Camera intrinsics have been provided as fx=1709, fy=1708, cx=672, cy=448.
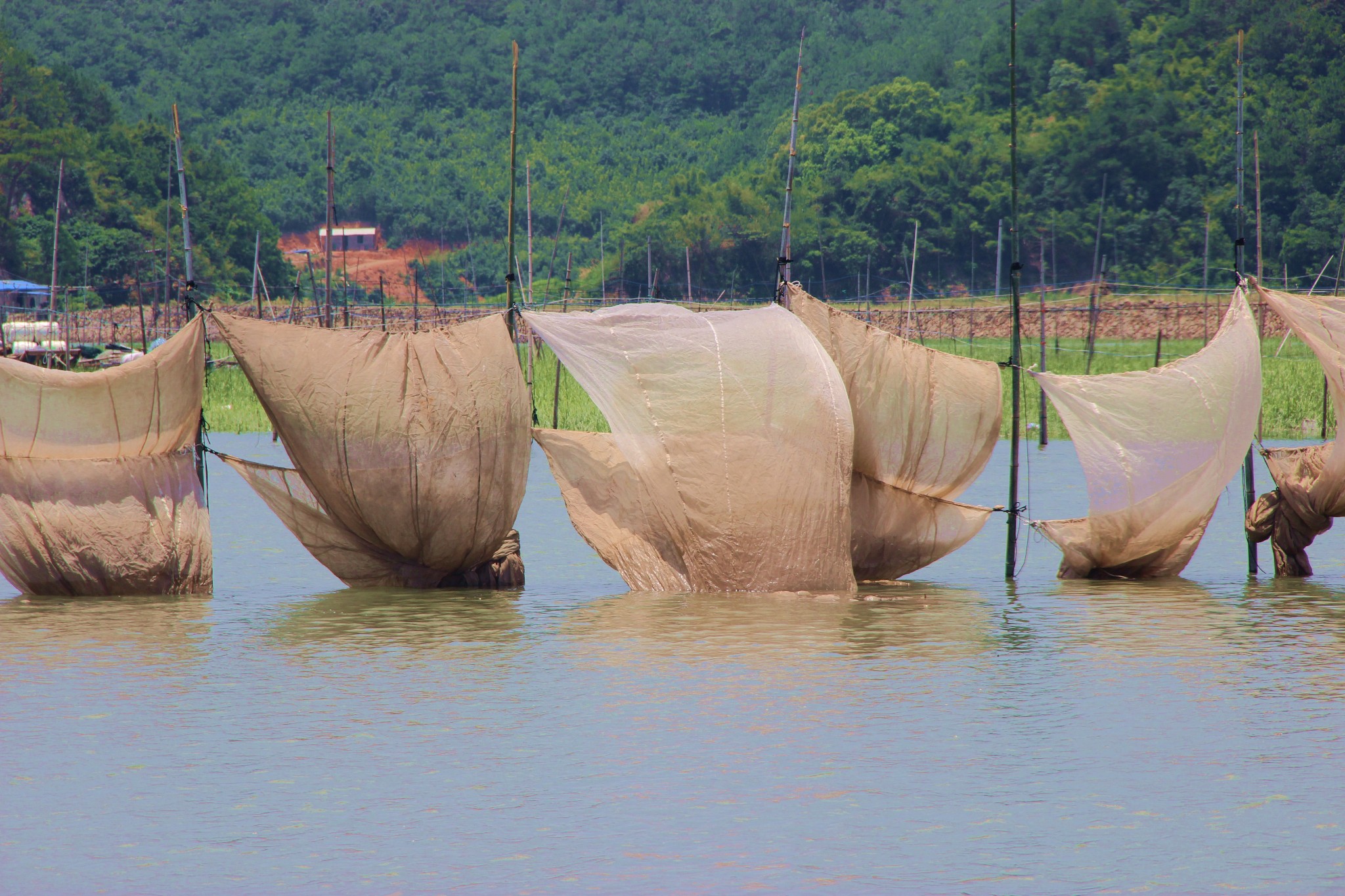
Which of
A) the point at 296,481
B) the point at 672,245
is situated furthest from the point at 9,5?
the point at 296,481

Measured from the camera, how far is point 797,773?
752 centimetres

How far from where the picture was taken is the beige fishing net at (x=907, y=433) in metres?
12.1

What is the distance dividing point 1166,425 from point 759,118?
265ft

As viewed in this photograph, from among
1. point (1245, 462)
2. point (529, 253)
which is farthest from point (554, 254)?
point (1245, 462)

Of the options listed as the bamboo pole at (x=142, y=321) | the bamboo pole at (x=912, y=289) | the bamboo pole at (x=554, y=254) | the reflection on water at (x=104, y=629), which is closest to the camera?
the reflection on water at (x=104, y=629)

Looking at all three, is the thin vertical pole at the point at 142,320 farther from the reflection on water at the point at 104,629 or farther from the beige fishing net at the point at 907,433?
the beige fishing net at the point at 907,433

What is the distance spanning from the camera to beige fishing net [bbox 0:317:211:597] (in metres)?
11.4

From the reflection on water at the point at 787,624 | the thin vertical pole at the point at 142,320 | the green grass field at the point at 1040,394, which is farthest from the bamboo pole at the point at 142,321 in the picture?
the reflection on water at the point at 787,624

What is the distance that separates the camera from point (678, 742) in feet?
26.3

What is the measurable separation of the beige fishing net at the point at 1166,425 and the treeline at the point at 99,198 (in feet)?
145

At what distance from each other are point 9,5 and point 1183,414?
104891mm

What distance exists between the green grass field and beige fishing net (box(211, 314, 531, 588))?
9.53 meters

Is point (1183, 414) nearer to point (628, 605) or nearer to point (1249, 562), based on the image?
point (1249, 562)

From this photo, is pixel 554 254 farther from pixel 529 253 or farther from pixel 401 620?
pixel 401 620
